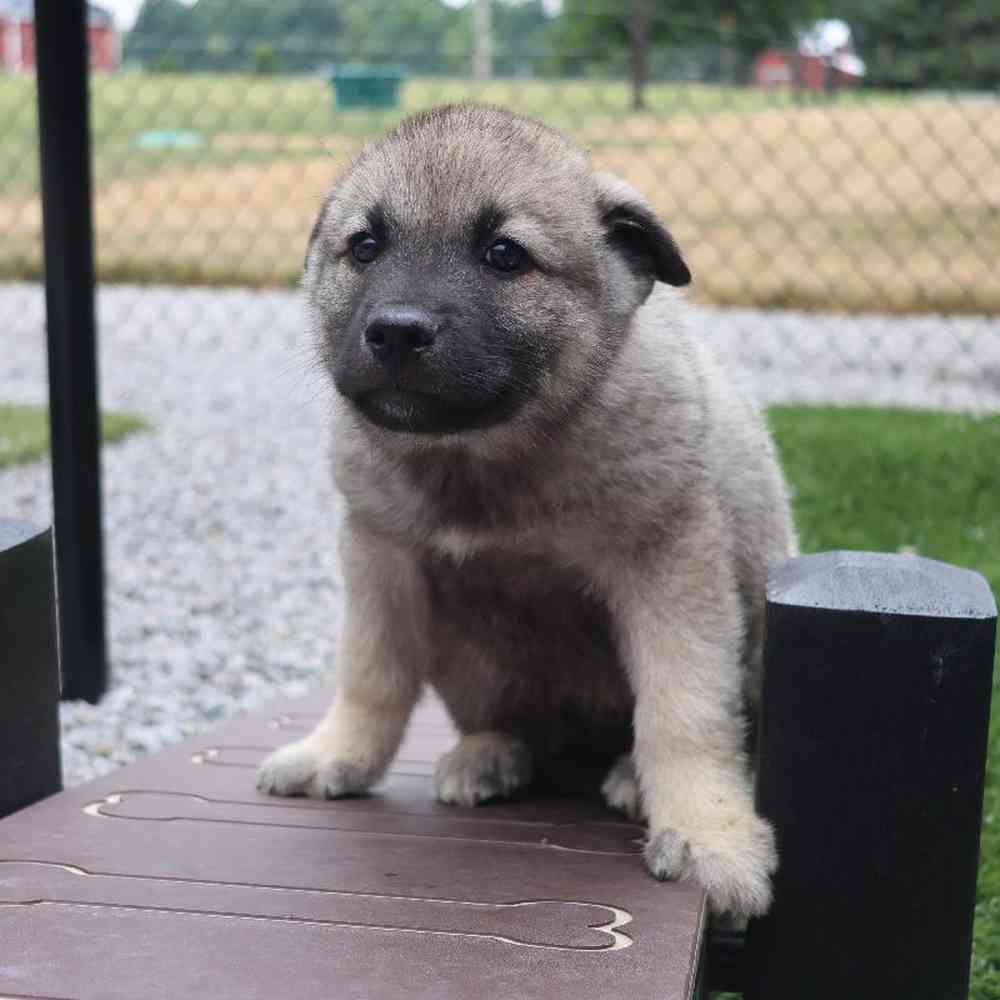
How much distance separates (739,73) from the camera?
10.9 metres

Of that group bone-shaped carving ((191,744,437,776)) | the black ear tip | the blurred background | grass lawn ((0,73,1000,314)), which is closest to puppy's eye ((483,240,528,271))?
the black ear tip

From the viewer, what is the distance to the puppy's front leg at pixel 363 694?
3.06m

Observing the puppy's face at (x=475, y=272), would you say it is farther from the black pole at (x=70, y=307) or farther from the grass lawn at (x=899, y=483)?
the grass lawn at (x=899, y=483)

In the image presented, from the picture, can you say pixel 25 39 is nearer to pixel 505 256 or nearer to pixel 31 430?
pixel 31 430

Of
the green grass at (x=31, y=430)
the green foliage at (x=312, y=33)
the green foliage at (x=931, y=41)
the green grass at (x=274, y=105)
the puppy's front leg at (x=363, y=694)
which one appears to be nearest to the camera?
the puppy's front leg at (x=363, y=694)

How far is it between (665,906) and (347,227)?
4.37ft

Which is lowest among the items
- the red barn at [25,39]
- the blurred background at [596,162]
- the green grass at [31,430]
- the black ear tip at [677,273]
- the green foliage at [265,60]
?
the green grass at [31,430]

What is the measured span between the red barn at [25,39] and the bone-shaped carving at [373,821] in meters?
9.11

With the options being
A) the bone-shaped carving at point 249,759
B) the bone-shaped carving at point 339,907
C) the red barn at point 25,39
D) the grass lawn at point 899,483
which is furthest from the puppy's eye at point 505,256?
the red barn at point 25,39

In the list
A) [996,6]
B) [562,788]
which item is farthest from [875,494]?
[996,6]

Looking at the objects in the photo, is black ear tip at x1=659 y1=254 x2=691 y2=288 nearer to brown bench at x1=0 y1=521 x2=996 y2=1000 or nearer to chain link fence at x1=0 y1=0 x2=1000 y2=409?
brown bench at x1=0 y1=521 x2=996 y2=1000

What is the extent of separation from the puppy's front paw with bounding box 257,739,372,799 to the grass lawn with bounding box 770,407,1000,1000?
2.15m

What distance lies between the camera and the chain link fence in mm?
A: 10383

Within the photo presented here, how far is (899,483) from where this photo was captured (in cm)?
659
